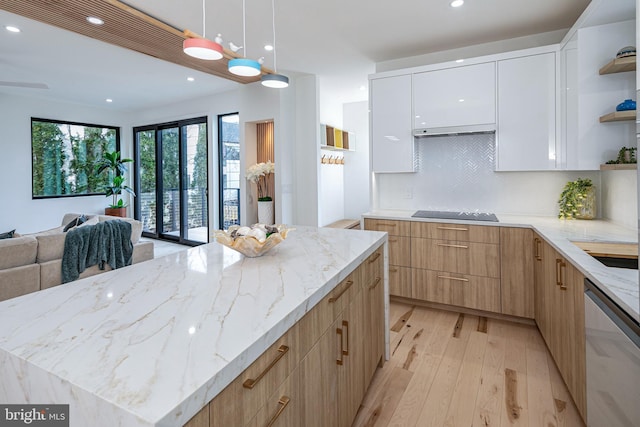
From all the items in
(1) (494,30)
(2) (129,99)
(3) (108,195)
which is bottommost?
(3) (108,195)

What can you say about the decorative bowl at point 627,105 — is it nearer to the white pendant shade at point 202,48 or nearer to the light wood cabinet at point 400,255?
the light wood cabinet at point 400,255

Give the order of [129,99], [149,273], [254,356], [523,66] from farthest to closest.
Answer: [129,99], [523,66], [149,273], [254,356]

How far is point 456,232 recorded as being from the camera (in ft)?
10.1

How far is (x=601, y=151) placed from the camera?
248 cm

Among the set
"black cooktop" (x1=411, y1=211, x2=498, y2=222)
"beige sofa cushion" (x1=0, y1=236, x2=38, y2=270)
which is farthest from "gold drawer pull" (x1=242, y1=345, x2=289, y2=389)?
"beige sofa cushion" (x1=0, y1=236, x2=38, y2=270)

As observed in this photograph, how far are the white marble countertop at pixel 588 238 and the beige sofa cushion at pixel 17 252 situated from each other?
2960mm

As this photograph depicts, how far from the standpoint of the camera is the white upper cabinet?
3113mm

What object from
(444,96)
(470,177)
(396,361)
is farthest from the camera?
(470,177)

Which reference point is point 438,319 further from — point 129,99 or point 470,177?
point 129,99

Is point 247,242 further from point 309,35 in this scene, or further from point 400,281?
point 309,35

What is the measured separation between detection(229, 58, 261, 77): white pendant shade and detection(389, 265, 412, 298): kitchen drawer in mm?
2324

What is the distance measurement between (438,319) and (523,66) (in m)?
2.38

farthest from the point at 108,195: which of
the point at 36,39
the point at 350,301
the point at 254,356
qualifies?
the point at 254,356

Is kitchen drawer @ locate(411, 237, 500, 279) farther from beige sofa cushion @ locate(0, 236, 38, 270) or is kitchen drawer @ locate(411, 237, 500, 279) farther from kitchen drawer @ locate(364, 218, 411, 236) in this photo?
beige sofa cushion @ locate(0, 236, 38, 270)
